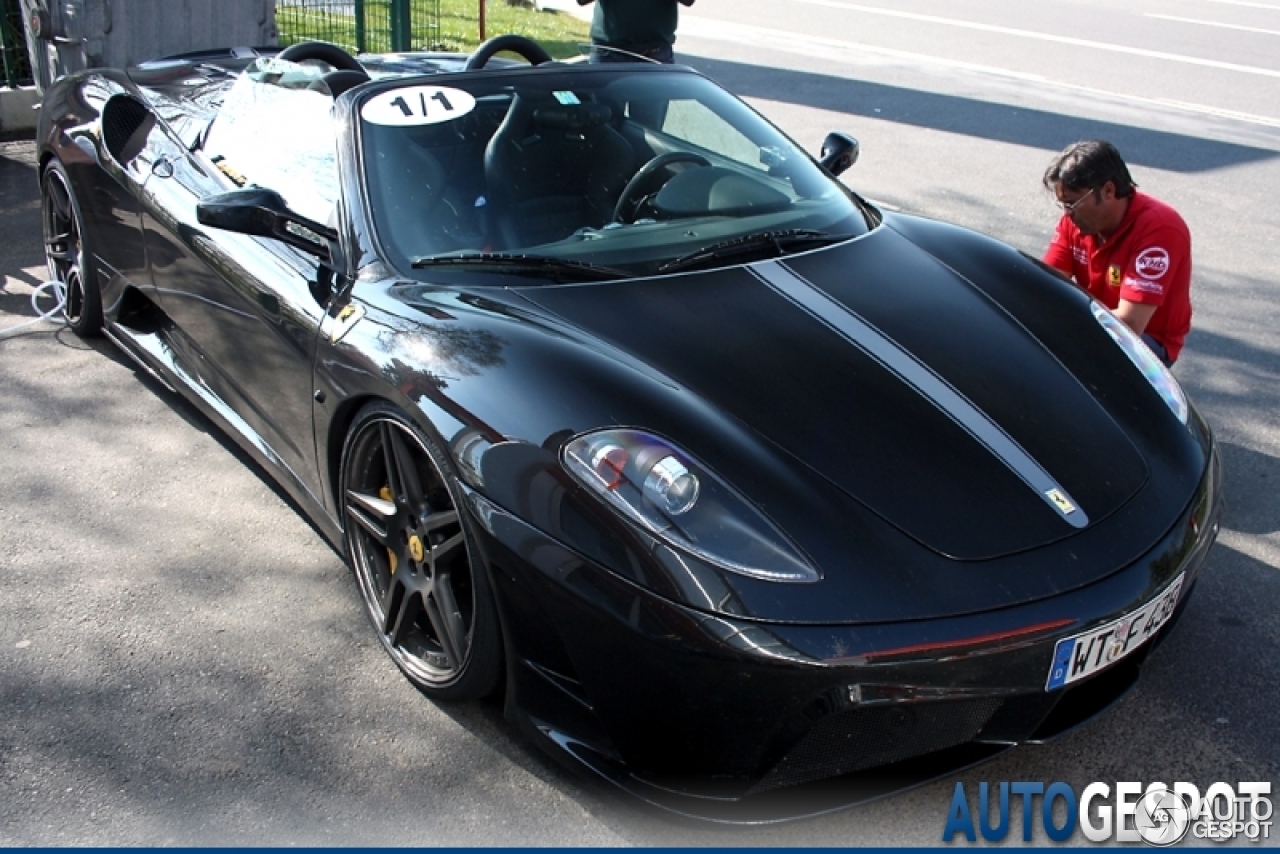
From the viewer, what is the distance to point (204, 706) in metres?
2.93

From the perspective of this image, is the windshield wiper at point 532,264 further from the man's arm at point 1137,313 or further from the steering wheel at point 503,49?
the man's arm at point 1137,313

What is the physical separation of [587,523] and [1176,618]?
4.54 ft

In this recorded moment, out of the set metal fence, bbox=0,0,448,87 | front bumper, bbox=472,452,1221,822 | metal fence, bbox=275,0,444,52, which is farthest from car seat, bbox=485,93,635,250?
metal fence, bbox=275,0,444,52

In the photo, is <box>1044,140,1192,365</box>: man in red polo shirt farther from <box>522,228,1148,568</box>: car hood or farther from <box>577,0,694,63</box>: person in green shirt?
<box>577,0,694,63</box>: person in green shirt

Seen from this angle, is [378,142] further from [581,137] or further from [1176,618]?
[1176,618]

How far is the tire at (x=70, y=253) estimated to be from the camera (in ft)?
15.4

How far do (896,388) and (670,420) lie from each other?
0.58 metres

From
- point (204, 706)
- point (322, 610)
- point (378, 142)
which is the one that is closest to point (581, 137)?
point (378, 142)

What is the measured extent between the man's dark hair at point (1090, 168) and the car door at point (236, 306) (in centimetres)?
234

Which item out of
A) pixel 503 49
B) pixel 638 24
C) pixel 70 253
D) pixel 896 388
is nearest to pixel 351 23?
pixel 638 24

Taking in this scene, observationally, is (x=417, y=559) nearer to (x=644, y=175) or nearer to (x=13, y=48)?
(x=644, y=175)

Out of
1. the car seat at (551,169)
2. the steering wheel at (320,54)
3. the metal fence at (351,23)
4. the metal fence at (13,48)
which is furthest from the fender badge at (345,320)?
the metal fence at (351,23)

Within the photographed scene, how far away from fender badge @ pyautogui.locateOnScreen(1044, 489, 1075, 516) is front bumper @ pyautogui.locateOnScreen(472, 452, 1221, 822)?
0.53 feet

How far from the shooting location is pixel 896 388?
283 centimetres
